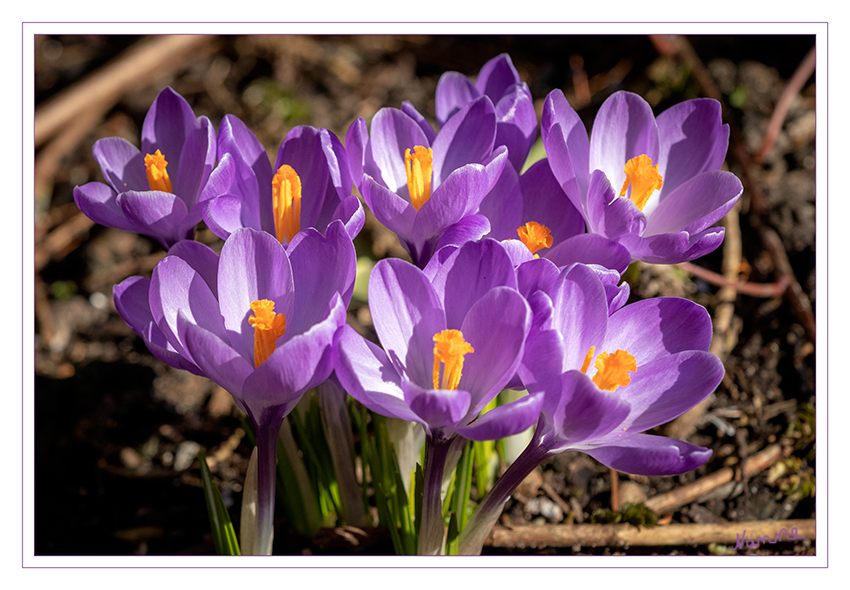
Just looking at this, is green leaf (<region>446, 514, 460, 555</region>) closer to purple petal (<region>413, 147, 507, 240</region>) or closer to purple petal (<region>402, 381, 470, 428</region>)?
purple petal (<region>402, 381, 470, 428</region>)

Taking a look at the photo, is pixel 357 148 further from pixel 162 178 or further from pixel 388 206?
pixel 162 178

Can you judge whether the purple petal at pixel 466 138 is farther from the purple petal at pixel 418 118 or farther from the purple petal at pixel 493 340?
the purple petal at pixel 493 340

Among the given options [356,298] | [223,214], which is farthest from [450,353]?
[356,298]

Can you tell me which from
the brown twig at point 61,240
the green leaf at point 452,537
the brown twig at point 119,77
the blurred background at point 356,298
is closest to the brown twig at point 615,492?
the blurred background at point 356,298

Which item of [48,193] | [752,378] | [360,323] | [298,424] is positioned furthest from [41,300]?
[752,378]

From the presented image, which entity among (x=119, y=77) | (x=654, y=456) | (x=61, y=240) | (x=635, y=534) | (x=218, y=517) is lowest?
(x=635, y=534)
